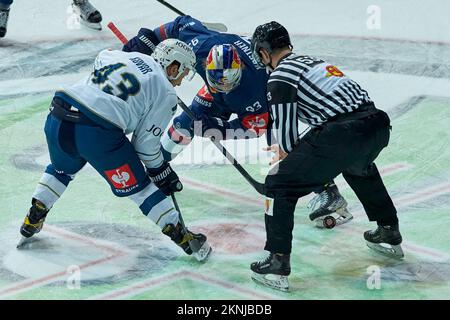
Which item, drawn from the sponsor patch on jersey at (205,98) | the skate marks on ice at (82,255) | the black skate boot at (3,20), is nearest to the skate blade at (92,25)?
the black skate boot at (3,20)

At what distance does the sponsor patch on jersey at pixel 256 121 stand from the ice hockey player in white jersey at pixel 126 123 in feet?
2.66

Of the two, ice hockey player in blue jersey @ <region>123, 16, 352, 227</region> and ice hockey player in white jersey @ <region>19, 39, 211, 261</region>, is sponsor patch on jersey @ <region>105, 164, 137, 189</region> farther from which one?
ice hockey player in blue jersey @ <region>123, 16, 352, 227</region>

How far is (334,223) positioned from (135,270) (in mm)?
1127

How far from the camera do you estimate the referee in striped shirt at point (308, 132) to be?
447 cm

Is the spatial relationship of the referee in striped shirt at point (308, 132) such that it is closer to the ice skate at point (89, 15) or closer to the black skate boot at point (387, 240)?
the black skate boot at point (387, 240)

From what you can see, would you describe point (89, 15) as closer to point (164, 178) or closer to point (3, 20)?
point (3, 20)

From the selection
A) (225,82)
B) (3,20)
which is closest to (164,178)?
(225,82)

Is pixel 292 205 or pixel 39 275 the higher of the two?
pixel 292 205

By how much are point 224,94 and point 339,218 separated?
94cm

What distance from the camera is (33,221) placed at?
5000mm
